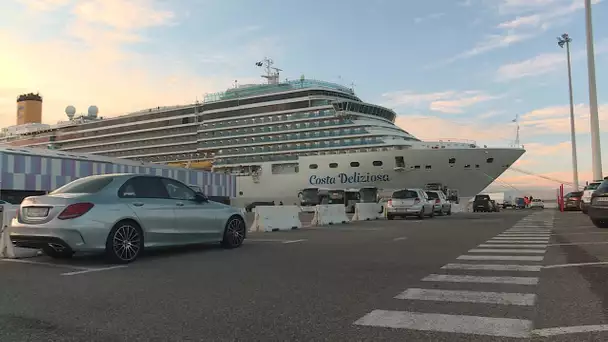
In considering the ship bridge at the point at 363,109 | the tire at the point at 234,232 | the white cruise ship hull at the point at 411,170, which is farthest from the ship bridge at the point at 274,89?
the tire at the point at 234,232

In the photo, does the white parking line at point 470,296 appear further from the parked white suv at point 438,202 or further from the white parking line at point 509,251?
the parked white suv at point 438,202

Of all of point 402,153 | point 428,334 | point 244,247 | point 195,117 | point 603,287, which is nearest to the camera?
point 428,334

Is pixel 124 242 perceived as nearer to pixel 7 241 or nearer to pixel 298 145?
pixel 7 241

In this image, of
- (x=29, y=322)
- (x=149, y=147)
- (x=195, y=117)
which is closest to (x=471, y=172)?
(x=195, y=117)

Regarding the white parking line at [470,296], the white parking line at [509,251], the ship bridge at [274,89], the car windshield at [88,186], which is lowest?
the white parking line at [509,251]

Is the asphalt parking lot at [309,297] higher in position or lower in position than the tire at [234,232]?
lower

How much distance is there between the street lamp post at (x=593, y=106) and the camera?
3294 cm

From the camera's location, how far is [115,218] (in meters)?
7.15

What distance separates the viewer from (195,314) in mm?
4027

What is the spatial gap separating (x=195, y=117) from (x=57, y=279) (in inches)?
2061

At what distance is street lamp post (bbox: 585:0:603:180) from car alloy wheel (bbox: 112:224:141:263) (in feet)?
113

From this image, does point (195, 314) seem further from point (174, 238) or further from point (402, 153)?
point (402, 153)

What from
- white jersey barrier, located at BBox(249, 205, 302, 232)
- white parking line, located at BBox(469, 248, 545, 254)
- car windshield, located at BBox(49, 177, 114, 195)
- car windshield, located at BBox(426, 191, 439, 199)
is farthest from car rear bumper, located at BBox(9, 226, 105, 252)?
car windshield, located at BBox(426, 191, 439, 199)

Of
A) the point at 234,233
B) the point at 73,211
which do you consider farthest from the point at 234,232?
the point at 73,211
